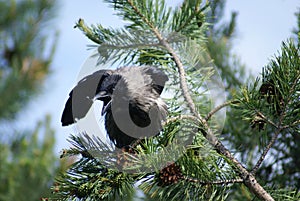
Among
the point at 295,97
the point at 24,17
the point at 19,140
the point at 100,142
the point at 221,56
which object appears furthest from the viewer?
the point at 221,56

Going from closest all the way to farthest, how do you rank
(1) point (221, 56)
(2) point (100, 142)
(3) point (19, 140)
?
1. (2) point (100, 142)
2. (3) point (19, 140)
3. (1) point (221, 56)

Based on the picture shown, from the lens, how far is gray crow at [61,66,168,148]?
3.92 feet

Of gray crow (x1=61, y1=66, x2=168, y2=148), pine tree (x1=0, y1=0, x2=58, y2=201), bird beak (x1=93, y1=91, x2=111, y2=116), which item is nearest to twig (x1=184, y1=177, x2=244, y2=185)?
gray crow (x1=61, y1=66, x2=168, y2=148)

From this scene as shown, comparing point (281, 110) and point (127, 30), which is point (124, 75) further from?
point (281, 110)

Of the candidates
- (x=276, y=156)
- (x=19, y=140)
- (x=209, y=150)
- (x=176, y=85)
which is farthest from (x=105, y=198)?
(x=276, y=156)

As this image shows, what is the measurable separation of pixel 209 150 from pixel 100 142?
0.79 feet

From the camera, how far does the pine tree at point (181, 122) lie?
921 millimetres

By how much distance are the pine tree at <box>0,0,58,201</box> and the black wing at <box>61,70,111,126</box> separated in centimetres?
35

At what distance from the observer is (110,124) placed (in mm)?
1219

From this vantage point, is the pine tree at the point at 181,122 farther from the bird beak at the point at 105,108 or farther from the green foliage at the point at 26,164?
the green foliage at the point at 26,164

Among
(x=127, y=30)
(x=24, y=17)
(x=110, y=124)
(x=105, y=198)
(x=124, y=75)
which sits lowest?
(x=105, y=198)

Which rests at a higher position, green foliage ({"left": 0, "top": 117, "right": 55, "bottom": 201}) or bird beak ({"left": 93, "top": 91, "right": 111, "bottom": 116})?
bird beak ({"left": 93, "top": 91, "right": 111, "bottom": 116})

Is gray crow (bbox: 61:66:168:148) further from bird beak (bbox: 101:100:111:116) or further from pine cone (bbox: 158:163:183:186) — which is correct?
pine cone (bbox: 158:163:183:186)

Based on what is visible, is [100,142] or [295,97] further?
[100,142]
